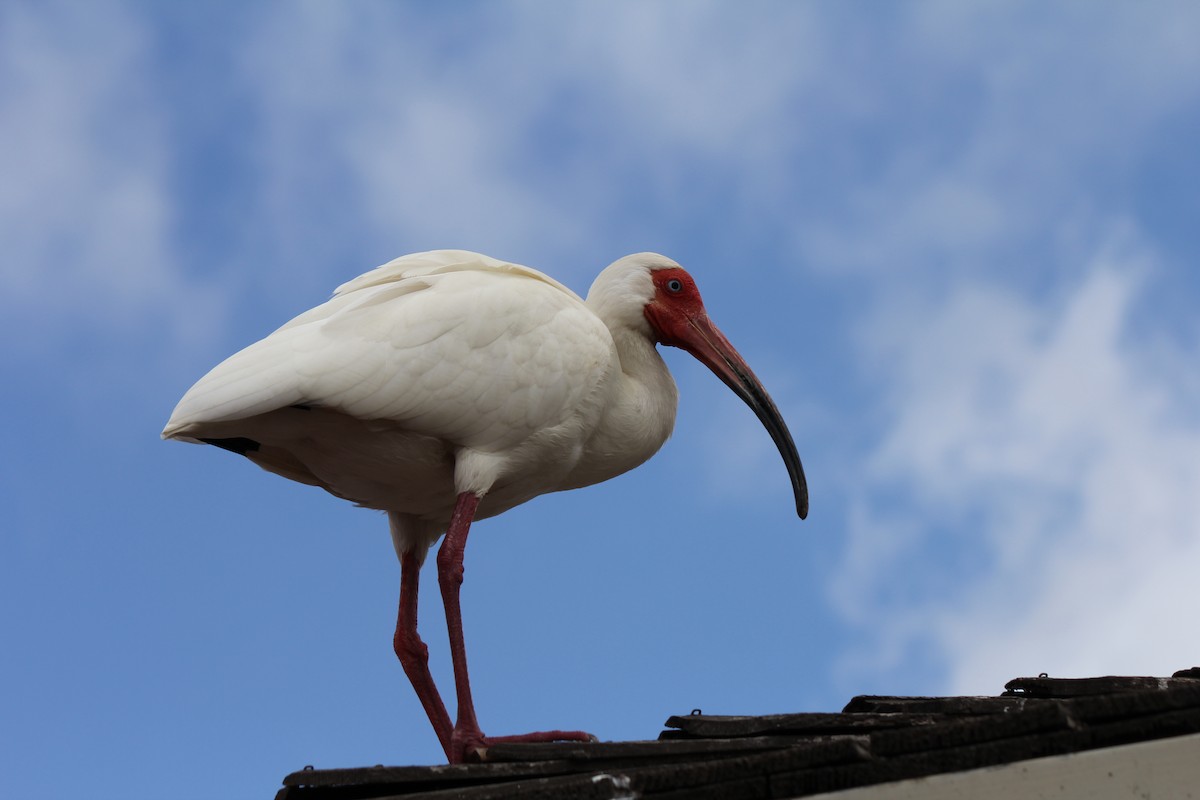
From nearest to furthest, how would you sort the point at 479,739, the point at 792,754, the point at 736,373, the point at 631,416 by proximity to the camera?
the point at 792,754
the point at 479,739
the point at 631,416
the point at 736,373

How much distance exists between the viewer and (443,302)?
6543mm

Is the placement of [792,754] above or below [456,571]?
below

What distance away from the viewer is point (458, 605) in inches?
253

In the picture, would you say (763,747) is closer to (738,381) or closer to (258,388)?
(258,388)

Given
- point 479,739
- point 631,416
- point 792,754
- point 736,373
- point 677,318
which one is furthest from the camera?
point 736,373

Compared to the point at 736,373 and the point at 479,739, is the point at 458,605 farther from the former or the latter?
the point at 736,373

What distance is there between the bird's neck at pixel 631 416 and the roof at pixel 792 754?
247 centimetres

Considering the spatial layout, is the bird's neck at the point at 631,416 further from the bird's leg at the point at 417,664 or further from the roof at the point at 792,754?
the roof at the point at 792,754

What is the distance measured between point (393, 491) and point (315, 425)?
0.74 meters

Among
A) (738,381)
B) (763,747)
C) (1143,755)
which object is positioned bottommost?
(1143,755)

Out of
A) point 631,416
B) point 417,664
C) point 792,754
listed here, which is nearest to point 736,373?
point 631,416

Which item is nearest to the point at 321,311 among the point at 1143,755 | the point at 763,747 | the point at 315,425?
the point at 315,425

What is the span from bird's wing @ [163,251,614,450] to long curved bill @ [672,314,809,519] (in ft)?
3.32

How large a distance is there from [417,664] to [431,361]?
192cm
